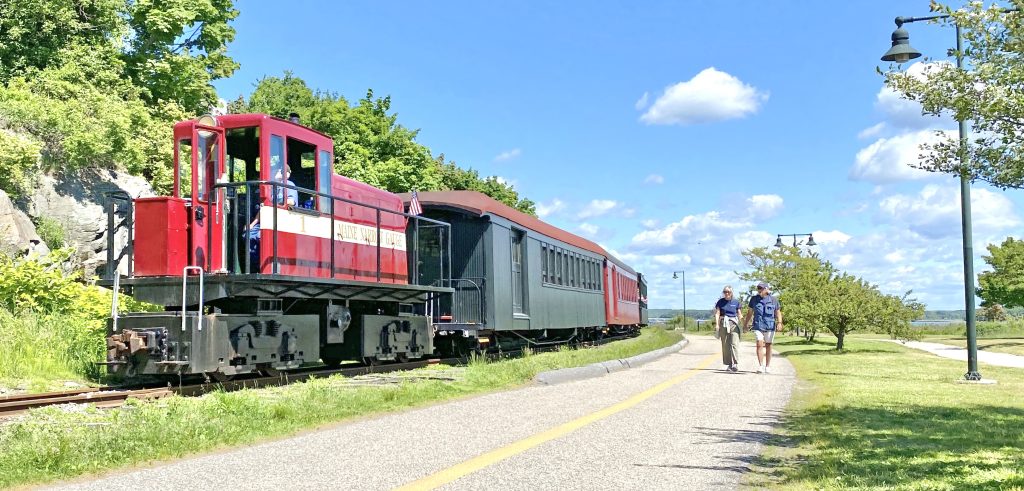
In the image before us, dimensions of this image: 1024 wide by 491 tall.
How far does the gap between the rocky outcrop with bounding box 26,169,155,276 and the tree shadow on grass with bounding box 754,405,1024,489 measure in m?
17.1

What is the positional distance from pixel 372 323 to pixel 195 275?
3388mm

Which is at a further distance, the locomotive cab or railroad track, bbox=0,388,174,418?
the locomotive cab

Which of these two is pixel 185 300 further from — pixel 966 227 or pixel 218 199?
pixel 966 227

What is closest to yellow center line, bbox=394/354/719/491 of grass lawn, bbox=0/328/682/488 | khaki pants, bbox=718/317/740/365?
grass lawn, bbox=0/328/682/488

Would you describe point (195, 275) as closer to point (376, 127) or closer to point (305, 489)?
point (305, 489)

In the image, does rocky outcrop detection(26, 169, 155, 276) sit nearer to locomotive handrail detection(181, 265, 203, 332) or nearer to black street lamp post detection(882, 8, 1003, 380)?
Result: locomotive handrail detection(181, 265, 203, 332)

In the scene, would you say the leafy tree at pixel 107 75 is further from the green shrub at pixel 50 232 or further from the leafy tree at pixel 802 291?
the leafy tree at pixel 802 291

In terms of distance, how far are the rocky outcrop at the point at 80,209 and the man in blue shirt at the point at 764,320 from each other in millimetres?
14467

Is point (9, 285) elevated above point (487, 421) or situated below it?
above

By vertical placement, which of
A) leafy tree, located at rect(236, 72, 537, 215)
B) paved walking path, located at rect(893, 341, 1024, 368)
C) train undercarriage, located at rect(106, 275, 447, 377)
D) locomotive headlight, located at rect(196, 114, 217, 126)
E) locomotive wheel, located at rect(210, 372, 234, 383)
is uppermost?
leafy tree, located at rect(236, 72, 537, 215)

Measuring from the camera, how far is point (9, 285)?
14406mm

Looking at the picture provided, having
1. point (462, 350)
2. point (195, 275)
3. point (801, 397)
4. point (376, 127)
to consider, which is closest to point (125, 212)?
point (195, 275)

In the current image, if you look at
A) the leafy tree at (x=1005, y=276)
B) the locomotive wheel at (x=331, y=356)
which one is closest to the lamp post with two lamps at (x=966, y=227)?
the locomotive wheel at (x=331, y=356)

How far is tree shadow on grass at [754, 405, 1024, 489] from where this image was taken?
527 cm
